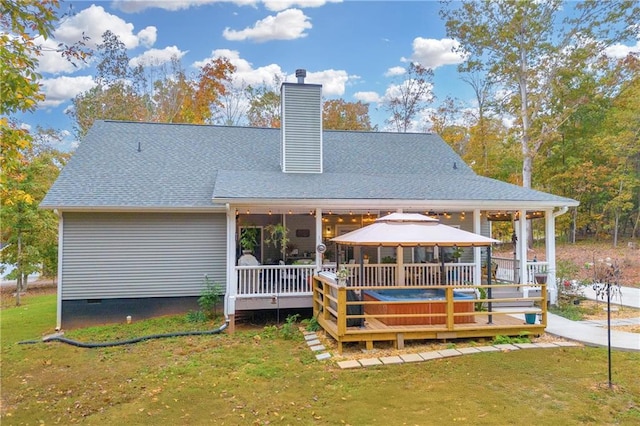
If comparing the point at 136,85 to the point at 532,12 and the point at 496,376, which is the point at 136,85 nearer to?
the point at 532,12

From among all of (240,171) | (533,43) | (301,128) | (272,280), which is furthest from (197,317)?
(533,43)

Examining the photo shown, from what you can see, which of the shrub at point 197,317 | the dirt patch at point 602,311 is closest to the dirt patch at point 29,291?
the shrub at point 197,317

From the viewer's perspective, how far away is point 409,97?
28.2 m

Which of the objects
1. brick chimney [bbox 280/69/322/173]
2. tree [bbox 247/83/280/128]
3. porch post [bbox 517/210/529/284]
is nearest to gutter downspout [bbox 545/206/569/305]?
porch post [bbox 517/210/529/284]

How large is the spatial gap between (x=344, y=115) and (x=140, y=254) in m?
21.0

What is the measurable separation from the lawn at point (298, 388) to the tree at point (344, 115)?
21853mm

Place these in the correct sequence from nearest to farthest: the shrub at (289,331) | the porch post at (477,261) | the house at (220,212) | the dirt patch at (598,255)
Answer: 1. the shrub at (289,331)
2. the house at (220,212)
3. the porch post at (477,261)
4. the dirt patch at (598,255)

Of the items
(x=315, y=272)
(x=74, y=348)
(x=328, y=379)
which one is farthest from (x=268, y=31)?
(x=328, y=379)

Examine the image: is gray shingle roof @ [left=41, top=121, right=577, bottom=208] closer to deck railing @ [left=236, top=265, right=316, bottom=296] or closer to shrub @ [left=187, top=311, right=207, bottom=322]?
deck railing @ [left=236, top=265, right=316, bottom=296]

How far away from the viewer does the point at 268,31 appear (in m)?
24.0

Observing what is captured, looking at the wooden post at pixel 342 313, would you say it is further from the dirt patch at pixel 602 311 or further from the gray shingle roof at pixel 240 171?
the dirt patch at pixel 602 311

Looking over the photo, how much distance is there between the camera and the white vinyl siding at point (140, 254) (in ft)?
33.1

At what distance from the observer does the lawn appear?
184 inches

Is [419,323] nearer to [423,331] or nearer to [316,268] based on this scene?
[423,331]
